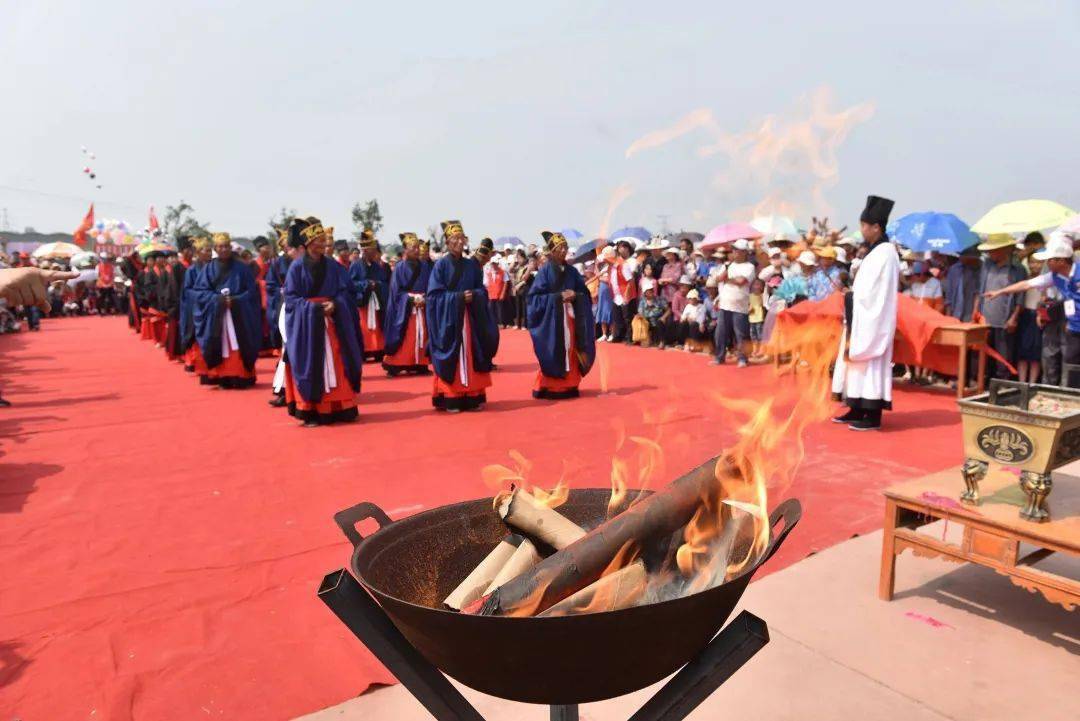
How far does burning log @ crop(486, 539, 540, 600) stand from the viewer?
1951 mm

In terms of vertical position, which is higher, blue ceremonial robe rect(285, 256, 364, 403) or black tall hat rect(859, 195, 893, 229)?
black tall hat rect(859, 195, 893, 229)

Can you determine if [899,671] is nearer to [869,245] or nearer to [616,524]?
[616,524]

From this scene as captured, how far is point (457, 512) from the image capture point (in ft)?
6.95

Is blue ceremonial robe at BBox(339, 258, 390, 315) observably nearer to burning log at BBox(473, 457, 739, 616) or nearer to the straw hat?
the straw hat

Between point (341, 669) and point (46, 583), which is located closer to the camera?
point (341, 669)

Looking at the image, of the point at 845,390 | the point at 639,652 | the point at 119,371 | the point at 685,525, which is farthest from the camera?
the point at 119,371

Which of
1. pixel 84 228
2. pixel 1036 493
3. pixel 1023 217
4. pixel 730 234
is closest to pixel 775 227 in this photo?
pixel 730 234

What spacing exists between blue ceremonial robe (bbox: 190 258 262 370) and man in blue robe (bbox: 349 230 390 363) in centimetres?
190

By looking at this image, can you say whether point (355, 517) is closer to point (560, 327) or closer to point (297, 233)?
point (297, 233)

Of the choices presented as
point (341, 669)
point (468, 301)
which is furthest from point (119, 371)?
point (341, 669)

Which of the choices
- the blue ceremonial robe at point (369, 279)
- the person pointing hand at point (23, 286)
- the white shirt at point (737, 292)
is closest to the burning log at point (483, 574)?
the person pointing hand at point (23, 286)

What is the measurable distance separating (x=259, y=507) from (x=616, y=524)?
143 inches

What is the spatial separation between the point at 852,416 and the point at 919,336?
1902 millimetres

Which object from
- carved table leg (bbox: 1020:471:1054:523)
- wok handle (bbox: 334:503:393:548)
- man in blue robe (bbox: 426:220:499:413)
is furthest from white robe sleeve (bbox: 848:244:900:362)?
wok handle (bbox: 334:503:393:548)
